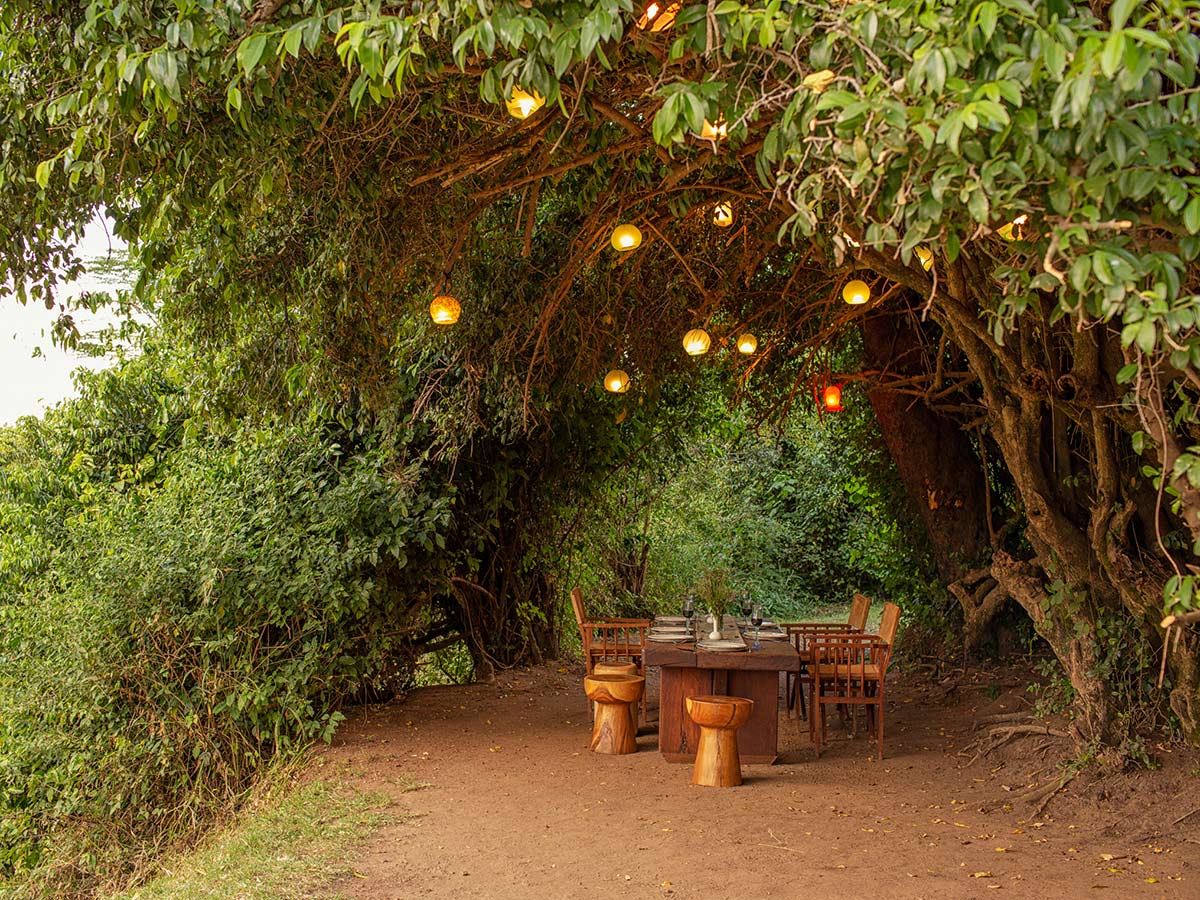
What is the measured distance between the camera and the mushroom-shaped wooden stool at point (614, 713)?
672 cm

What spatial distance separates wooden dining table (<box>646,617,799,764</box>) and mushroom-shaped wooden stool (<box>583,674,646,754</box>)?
0.76 feet

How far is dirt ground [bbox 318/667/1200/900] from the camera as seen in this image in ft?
14.2

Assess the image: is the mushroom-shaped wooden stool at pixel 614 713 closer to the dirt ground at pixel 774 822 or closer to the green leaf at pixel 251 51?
the dirt ground at pixel 774 822

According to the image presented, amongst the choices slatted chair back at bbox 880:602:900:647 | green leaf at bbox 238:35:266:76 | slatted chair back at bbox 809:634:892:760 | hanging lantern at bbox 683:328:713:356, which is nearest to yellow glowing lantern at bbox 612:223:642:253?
hanging lantern at bbox 683:328:713:356

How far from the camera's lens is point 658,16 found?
12.6 ft

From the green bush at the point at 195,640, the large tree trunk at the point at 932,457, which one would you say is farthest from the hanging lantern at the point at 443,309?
the large tree trunk at the point at 932,457

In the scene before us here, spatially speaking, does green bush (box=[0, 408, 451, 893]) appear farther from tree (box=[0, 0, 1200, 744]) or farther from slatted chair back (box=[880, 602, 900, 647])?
slatted chair back (box=[880, 602, 900, 647])

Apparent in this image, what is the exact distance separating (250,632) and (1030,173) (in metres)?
5.89

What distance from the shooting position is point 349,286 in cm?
595

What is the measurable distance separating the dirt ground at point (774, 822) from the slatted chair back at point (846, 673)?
22cm

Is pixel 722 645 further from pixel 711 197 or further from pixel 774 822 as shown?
pixel 711 197

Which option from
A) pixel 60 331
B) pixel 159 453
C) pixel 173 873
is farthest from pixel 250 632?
pixel 159 453

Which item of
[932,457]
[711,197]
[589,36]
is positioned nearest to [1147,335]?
[589,36]

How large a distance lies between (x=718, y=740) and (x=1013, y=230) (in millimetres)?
3710
